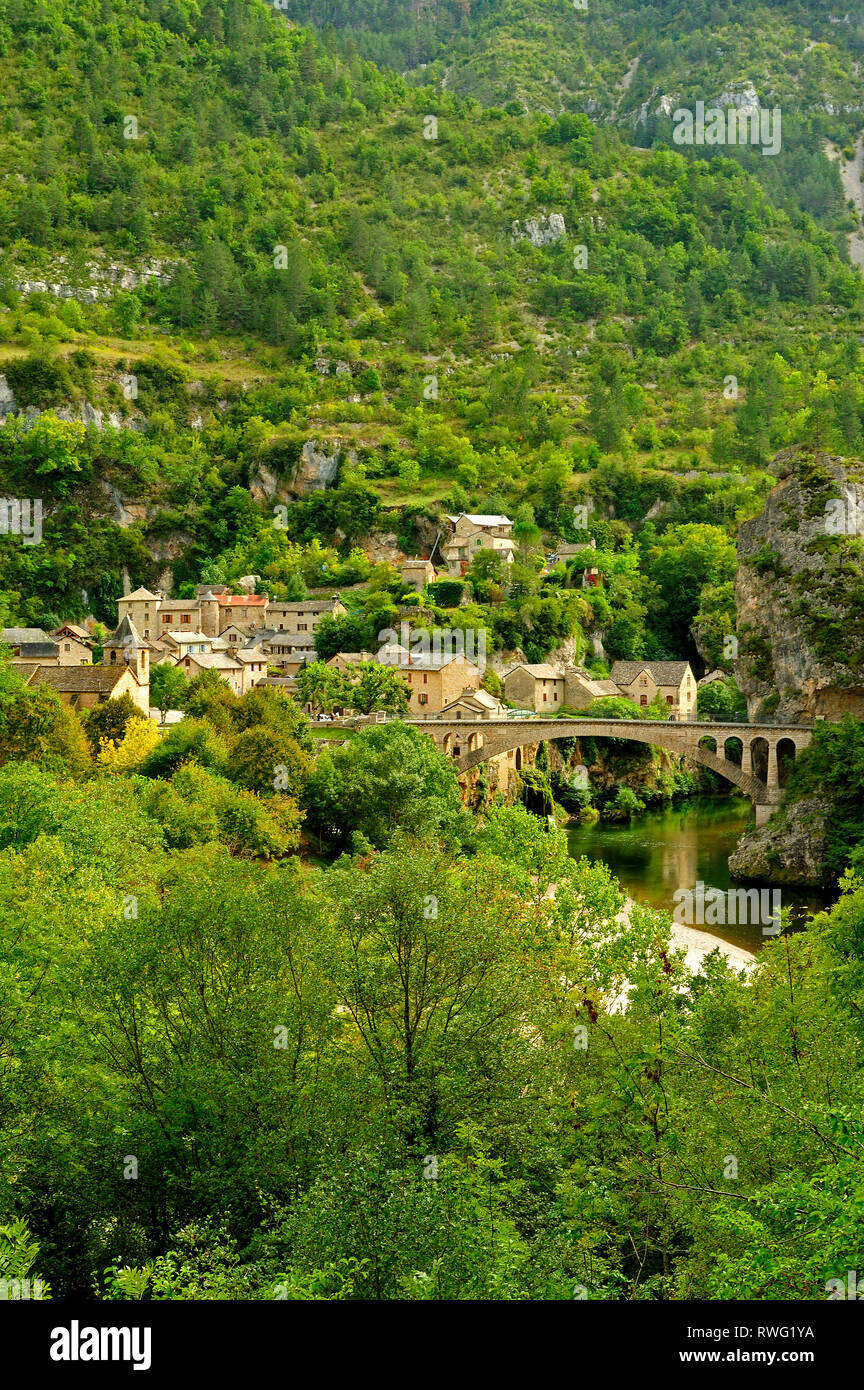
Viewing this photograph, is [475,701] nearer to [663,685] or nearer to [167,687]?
[167,687]

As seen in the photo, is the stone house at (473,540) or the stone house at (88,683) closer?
the stone house at (88,683)

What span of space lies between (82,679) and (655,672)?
1622 inches

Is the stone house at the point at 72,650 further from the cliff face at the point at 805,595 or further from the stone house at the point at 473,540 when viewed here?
the cliff face at the point at 805,595

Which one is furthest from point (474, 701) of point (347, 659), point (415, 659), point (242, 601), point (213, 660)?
point (242, 601)

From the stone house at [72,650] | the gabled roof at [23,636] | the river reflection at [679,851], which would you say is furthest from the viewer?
the gabled roof at [23,636]

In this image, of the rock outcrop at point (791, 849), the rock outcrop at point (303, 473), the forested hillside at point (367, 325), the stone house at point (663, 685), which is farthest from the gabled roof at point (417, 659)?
the rock outcrop at point (303, 473)

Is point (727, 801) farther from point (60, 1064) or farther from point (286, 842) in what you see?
point (60, 1064)

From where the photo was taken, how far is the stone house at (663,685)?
81.8m

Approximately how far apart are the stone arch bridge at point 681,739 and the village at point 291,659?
3051mm

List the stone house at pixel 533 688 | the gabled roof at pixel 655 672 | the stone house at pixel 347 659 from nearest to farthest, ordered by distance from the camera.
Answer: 1. the stone house at pixel 347 659
2. the stone house at pixel 533 688
3. the gabled roof at pixel 655 672

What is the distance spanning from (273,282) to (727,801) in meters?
88.2

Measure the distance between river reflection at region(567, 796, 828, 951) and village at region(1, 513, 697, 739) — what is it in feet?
30.0

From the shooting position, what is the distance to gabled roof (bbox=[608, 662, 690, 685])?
3243 inches

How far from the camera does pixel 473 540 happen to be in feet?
303
